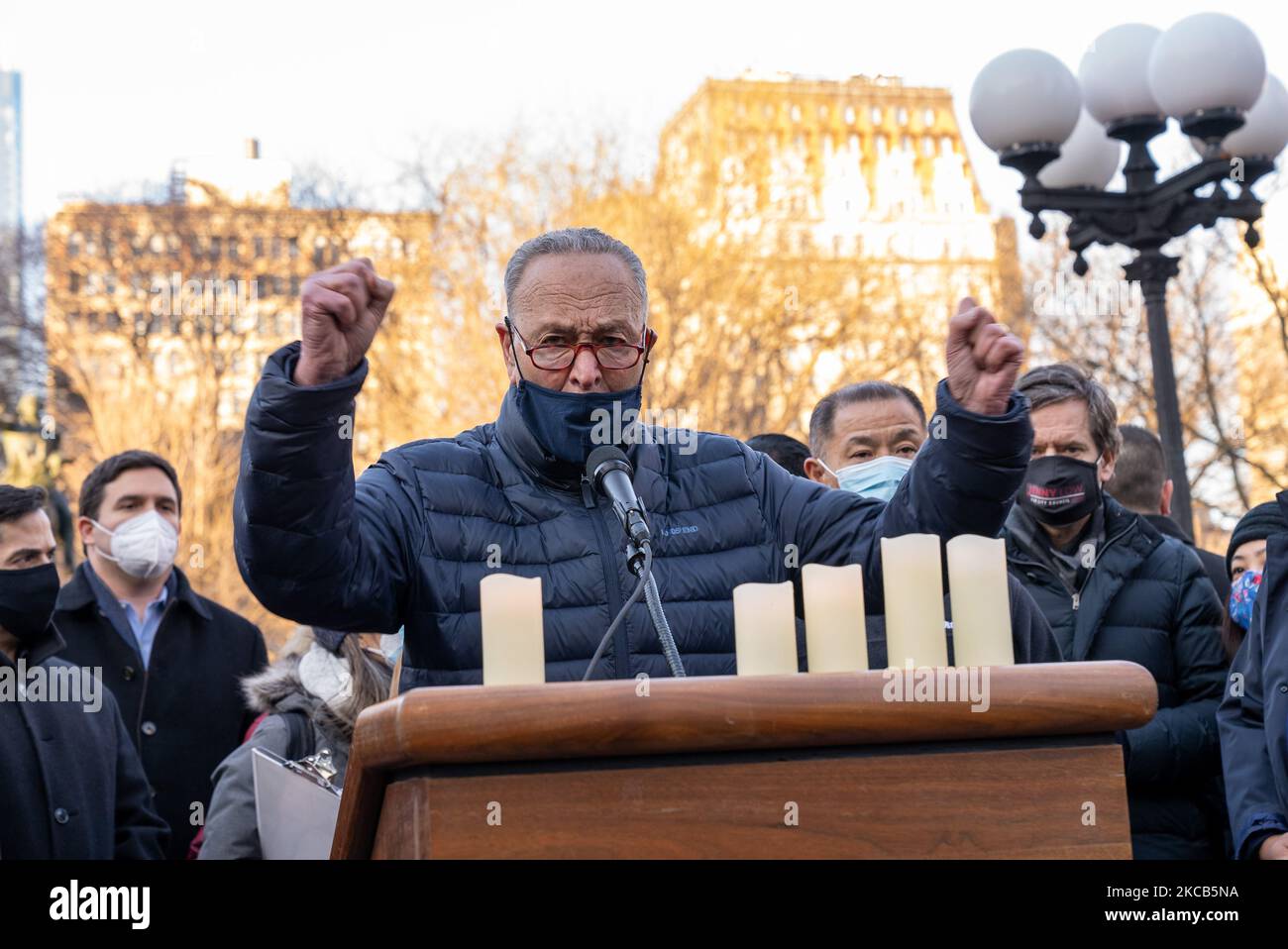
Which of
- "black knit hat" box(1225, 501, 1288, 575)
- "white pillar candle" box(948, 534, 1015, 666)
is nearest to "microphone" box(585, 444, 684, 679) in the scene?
"white pillar candle" box(948, 534, 1015, 666)

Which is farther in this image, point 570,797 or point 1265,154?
point 1265,154

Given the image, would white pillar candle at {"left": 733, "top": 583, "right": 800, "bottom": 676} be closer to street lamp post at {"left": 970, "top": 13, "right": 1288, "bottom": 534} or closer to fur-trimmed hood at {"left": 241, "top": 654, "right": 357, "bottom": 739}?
fur-trimmed hood at {"left": 241, "top": 654, "right": 357, "bottom": 739}

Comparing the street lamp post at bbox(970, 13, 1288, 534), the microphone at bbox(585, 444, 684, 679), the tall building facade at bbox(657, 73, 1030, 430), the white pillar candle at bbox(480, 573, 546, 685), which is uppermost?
the tall building facade at bbox(657, 73, 1030, 430)

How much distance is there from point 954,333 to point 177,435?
33.0 meters

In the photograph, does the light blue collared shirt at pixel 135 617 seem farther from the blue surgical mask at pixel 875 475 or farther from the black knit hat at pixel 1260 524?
the black knit hat at pixel 1260 524

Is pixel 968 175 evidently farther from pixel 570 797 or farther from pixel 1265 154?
pixel 570 797

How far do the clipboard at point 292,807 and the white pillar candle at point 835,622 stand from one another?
234 centimetres

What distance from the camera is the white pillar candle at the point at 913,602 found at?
2.73 meters

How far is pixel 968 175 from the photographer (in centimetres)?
5253

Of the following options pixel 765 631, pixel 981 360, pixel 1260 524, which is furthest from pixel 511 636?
pixel 1260 524

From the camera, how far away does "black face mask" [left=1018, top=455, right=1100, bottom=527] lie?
17.9ft

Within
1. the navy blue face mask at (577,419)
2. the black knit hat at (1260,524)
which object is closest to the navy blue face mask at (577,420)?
the navy blue face mask at (577,419)

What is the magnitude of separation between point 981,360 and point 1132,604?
7.83 ft
